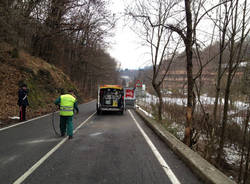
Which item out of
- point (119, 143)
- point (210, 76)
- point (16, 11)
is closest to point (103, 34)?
point (16, 11)

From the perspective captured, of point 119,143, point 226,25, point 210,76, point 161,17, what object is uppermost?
point 161,17

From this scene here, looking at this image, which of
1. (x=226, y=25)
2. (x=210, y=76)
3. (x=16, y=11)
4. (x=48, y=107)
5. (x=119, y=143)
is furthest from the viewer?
(x=48, y=107)

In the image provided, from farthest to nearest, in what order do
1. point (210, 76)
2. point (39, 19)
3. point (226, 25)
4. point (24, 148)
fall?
point (39, 19), point (210, 76), point (226, 25), point (24, 148)

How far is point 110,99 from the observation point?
531 inches

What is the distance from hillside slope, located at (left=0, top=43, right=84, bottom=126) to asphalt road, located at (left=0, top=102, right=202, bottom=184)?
682 cm

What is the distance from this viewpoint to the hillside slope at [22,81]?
12.4 metres

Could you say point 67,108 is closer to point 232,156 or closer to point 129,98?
point 232,156

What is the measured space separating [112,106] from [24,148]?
8.70 m

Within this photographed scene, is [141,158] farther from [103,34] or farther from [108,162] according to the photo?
[103,34]

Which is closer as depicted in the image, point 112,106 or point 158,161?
point 158,161

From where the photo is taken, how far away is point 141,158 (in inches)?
172

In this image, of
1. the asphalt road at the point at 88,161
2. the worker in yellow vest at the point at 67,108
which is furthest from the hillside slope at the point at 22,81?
the asphalt road at the point at 88,161

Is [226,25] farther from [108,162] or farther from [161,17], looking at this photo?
[108,162]

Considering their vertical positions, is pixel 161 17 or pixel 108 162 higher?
pixel 161 17
